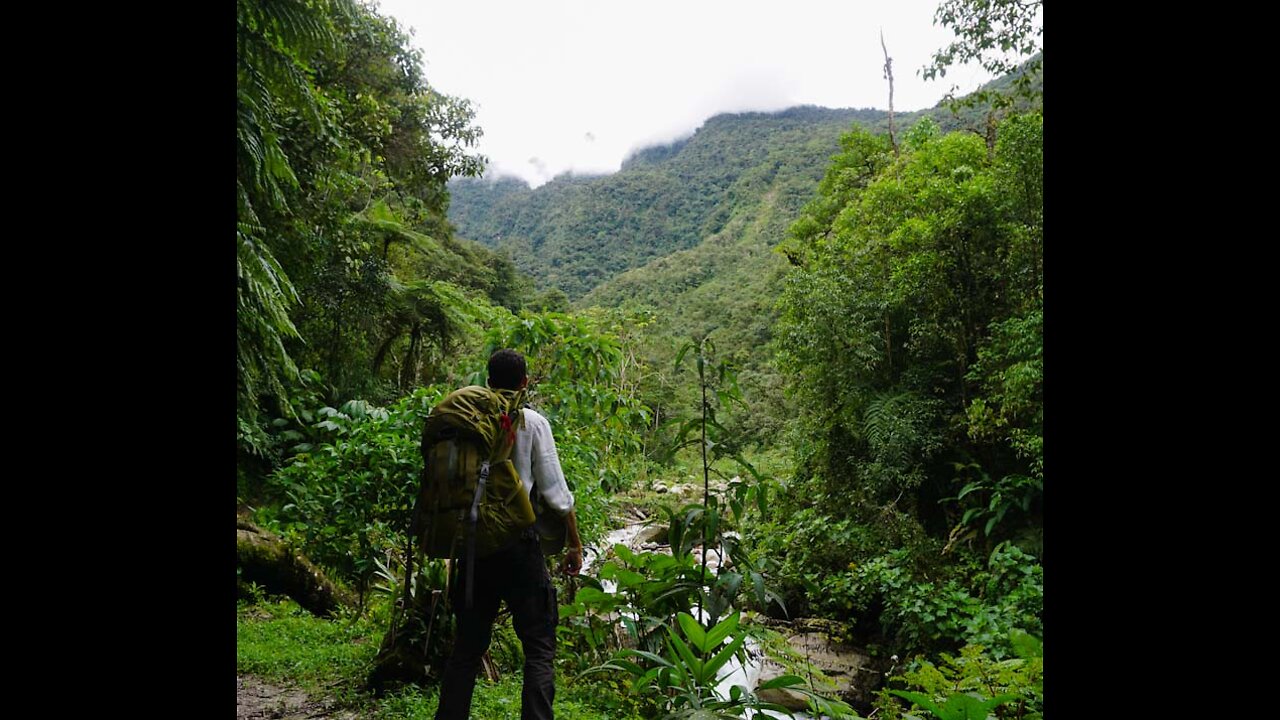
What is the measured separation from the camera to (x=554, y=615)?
2.59 meters

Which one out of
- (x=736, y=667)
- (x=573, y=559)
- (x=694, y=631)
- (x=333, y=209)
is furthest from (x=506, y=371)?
(x=333, y=209)

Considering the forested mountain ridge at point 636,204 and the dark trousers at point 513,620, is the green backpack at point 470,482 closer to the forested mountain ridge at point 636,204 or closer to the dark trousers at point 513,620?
the dark trousers at point 513,620

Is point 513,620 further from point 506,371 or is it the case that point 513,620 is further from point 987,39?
point 987,39

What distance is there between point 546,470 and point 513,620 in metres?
0.55

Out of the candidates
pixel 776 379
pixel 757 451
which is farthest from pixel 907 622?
pixel 776 379

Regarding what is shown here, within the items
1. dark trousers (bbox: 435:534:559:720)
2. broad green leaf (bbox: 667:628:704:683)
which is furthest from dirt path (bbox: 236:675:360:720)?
broad green leaf (bbox: 667:628:704:683)

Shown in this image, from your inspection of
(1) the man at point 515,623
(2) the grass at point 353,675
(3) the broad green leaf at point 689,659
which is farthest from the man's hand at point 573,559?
(2) the grass at point 353,675

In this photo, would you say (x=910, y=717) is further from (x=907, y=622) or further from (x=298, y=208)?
(x=298, y=208)

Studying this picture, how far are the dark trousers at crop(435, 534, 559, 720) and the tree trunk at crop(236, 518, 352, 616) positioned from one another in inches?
99.7

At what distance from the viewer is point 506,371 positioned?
2713 millimetres

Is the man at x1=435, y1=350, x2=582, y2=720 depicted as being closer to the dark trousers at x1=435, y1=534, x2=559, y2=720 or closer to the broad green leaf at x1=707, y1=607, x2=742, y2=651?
the dark trousers at x1=435, y1=534, x2=559, y2=720

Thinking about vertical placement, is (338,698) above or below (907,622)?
above
